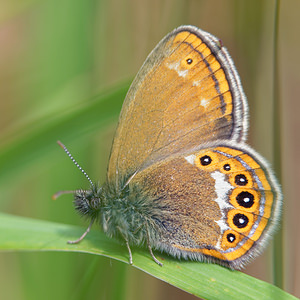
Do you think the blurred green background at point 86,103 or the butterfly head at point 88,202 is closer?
the blurred green background at point 86,103

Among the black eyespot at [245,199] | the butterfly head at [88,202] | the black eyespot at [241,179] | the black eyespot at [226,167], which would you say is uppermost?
the black eyespot at [226,167]

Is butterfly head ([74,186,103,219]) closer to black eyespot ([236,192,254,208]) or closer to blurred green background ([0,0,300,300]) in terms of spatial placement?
blurred green background ([0,0,300,300])

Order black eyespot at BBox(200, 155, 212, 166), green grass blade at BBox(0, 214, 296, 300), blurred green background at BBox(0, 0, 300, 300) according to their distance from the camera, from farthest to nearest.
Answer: black eyespot at BBox(200, 155, 212, 166), blurred green background at BBox(0, 0, 300, 300), green grass blade at BBox(0, 214, 296, 300)

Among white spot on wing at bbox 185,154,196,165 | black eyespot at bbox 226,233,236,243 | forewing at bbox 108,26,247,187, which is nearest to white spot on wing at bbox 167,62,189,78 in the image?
forewing at bbox 108,26,247,187

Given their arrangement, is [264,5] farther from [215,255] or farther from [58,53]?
[215,255]

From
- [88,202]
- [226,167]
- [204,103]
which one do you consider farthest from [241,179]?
[88,202]

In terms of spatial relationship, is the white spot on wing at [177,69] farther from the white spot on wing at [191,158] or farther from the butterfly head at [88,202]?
the butterfly head at [88,202]

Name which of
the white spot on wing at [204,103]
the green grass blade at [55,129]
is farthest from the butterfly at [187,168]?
the green grass blade at [55,129]
